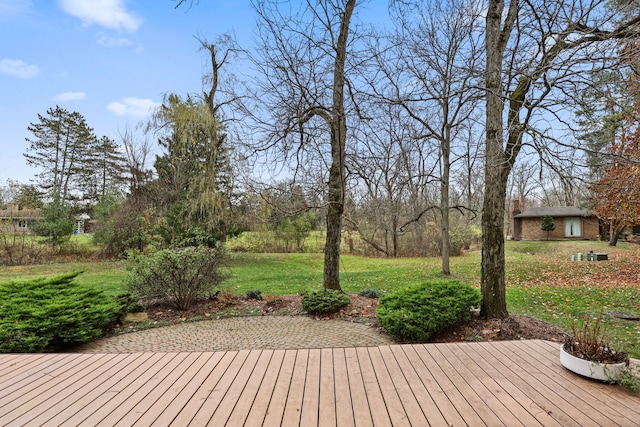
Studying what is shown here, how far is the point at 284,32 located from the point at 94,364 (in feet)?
15.1

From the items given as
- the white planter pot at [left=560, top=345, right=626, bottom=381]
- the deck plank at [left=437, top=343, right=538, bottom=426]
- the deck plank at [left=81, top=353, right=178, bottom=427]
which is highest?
the white planter pot at [left=560, top=345, right=626, bottom=381]

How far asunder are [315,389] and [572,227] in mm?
22945

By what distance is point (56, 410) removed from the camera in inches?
80.2

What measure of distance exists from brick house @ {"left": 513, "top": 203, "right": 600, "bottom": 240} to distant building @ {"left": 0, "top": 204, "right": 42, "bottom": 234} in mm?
25341

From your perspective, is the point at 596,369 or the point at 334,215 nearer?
the point at 596,369

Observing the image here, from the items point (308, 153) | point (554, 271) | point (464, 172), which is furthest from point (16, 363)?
point (554, 271)

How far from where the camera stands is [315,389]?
7.39 feet

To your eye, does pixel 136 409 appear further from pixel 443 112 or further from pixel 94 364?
pixel 443 112

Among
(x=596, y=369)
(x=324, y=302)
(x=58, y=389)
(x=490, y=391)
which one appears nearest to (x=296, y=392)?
(x=490, y=391)

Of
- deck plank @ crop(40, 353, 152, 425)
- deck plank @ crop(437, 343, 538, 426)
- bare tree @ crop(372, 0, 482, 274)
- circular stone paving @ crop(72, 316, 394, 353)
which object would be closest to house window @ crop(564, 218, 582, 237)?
bare tree @ crop(372, 0, 482, 274)

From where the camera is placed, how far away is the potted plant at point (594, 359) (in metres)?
2.27

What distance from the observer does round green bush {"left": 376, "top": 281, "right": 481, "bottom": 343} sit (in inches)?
148

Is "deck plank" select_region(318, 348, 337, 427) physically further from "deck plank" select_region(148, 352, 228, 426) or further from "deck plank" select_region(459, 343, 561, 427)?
"deck plank" select_region(459, 343, 561, 427)

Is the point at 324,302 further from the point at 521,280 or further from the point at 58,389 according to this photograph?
the point at 521,280
